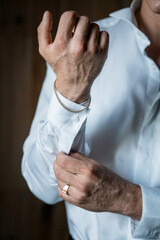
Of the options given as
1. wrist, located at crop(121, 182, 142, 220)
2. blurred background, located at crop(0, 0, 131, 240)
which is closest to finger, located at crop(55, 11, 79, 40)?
wrist, located at crop(121, 182, 142, 220)

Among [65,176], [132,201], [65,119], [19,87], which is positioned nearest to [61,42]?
[65,119]

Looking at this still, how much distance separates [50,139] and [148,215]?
0.98 ft

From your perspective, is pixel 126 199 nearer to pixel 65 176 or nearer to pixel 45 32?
pixel 65 176

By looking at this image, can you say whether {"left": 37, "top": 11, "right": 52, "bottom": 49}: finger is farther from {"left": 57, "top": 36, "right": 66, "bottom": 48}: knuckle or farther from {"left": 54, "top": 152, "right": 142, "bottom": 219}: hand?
{"left": 54, "top": 152, "right": 142, "bottom": 219}: hand

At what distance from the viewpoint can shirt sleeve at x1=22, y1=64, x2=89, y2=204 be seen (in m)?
0.63

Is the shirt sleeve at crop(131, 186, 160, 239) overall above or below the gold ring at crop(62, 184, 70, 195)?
below

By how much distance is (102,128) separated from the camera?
0.81m

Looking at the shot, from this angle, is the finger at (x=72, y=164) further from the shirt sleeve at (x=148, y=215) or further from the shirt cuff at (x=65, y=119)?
the shirt sleeve at (x=148, y=215)

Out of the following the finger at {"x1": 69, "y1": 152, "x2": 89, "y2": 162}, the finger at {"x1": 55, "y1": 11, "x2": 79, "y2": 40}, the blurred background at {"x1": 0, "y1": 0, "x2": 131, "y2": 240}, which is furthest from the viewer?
the blurred background at {"x1": 0, "y1": 0, "x2": 131, "y2": 240}

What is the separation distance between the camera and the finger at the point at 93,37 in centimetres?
55

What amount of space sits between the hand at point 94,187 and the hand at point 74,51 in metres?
0.15

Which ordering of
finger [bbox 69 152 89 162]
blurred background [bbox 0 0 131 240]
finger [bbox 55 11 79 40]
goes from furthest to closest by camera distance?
blurred background [bbox 0 0 131 240] → finger [bbox 69 152 89 162] → finger [bbox 55 11 79 40]

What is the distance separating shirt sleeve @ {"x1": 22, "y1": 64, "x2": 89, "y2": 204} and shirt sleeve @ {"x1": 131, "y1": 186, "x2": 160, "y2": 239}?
0.65ft

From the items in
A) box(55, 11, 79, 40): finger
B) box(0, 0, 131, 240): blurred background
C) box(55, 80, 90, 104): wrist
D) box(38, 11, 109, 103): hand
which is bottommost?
→ box(0, 0, 131, 240): blurred background
